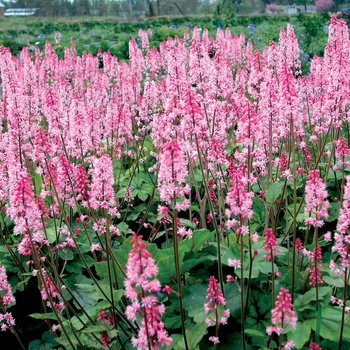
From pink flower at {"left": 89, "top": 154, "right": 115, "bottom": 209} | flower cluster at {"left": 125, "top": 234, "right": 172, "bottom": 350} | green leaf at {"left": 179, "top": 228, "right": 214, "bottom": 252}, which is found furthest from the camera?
green leaf at {"left": 179, "top": 228, "right": 214, "bottom": 252}

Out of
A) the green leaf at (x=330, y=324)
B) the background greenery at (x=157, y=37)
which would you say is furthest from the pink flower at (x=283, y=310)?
the background greenery at (x=157, y=37)

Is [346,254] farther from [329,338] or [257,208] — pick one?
[257,208]

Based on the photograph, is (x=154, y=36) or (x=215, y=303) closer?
(x=215, y=303)

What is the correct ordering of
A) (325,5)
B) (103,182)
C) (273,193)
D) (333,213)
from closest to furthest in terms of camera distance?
(103,182) → (273,193) → (333,213) → (325,5)

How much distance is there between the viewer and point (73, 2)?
2564 inches

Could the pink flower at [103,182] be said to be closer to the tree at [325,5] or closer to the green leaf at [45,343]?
the green leaf at [45,343]

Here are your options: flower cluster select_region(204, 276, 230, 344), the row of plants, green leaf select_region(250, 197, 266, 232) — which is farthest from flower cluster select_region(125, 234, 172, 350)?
the row of plants

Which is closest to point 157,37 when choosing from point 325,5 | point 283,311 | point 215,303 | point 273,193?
point 273,193

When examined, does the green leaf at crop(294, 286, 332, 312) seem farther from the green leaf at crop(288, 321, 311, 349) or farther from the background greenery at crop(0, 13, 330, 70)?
the background greenery at crop(0, 13, 330, 70)

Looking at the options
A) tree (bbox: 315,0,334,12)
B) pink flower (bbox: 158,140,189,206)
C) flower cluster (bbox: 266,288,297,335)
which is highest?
tree (bbox: 315,0,334,12)

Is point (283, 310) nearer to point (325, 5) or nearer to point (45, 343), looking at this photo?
point (45, 343)

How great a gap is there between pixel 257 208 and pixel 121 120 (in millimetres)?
1966

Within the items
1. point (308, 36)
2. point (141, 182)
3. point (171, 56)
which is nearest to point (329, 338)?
point (171, 56)

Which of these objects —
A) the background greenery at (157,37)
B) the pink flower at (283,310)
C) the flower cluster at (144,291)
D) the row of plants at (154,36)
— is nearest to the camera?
the flower cluster at (144,291)
